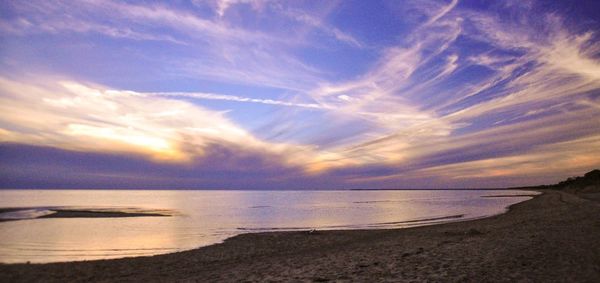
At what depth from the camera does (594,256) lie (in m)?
15.7

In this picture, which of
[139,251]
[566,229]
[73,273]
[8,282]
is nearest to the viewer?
[8,282]

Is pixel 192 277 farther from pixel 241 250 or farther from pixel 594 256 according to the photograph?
pixel 594 256

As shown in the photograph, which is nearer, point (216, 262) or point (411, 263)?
point (411, 263)

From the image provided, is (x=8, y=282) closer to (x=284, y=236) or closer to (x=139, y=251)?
(x=139, y=251)

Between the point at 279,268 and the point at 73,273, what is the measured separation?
417 inches

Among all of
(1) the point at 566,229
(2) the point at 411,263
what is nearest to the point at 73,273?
(2) the point at 411,263

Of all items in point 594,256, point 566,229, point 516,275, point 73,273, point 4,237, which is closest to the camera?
point 516,275

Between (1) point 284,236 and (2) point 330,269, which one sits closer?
(2) point 330,269

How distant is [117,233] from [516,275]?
35.8 m

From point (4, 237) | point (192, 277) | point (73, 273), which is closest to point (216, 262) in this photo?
point (192, 277)

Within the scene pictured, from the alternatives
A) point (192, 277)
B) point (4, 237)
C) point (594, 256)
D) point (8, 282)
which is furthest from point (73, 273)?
point (594, 256)

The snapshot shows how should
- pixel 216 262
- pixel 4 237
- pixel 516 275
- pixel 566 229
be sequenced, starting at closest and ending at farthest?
pixel 516 275 → pixel 216 262 → pixel 566 229 → pixel 4 237

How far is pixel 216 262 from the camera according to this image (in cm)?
2188

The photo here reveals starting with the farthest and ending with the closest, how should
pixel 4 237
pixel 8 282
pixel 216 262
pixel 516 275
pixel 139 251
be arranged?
1. pixel 4 237
2. pixel 139 251
3. pixel 216 262
4. pixel 8 282
5. pixel 516 275
